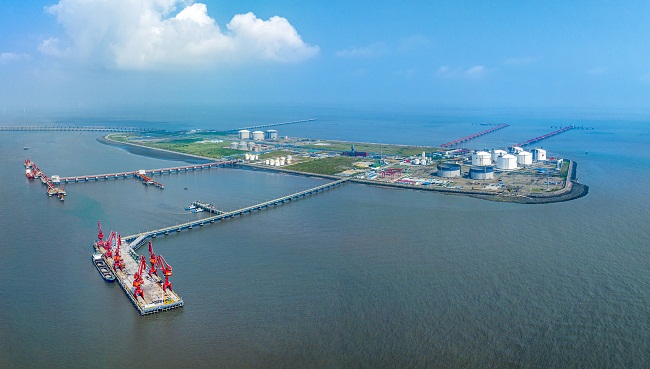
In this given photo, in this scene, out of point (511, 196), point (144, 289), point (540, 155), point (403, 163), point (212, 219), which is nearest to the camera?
point (144, 289)

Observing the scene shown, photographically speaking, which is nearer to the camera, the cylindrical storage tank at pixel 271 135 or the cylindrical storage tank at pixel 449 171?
the cylindrical storage tank at pixel 449 171

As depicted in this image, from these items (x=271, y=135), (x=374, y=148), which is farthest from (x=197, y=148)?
(x=374, y=148)

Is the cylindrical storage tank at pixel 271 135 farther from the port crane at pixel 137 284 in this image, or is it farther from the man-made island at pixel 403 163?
→ the port crane at pixel 137 284

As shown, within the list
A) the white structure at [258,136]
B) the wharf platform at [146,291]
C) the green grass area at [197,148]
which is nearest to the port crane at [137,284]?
the wharf platform at [146,291]

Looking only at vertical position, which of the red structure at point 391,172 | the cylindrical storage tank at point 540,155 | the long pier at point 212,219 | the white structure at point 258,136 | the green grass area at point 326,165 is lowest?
the long pier at point 212,219

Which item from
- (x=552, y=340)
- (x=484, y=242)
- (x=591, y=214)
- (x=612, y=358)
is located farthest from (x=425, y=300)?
(x=591, y=214)

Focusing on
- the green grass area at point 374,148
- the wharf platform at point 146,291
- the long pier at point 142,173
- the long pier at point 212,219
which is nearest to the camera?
the wharf platform at point 146,291

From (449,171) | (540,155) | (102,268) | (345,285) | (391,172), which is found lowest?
(345,285)

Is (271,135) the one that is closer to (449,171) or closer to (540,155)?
(449,171)

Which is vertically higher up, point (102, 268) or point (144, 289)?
point (102, 268)
